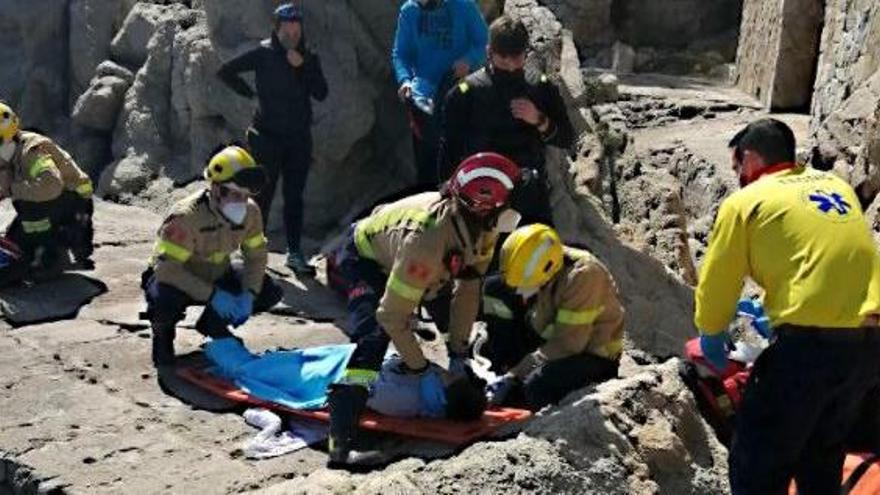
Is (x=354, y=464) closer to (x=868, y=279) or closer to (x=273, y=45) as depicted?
(x=868, y=279)

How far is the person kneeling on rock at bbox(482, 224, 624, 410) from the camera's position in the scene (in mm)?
5281

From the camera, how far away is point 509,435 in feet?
16.6

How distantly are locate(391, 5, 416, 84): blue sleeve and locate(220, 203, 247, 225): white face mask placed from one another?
1920 millimetres

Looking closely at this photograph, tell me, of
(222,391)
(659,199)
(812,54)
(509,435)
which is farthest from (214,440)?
(812,54)

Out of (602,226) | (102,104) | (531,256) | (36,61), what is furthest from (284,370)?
(36,61)

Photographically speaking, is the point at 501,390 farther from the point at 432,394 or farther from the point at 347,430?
the point at 347,430

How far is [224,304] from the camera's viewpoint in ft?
20.7

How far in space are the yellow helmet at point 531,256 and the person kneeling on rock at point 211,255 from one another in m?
1.62

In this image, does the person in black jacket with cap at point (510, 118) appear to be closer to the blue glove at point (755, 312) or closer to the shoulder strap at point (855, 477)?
the blue glove at point (755, 312)

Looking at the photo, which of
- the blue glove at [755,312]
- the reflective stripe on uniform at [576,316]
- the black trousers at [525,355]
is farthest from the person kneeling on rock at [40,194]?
the blue glove at [755,312]

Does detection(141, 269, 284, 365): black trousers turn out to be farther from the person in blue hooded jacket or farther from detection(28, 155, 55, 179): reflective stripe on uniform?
the person in blue hooded jacket

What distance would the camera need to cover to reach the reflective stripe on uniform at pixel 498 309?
5.90 m

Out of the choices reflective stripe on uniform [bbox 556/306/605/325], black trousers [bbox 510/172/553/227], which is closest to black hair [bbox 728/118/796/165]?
reflective stripe on uniform [bbox 556/306/605/325]

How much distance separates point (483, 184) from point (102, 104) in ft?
23.3
